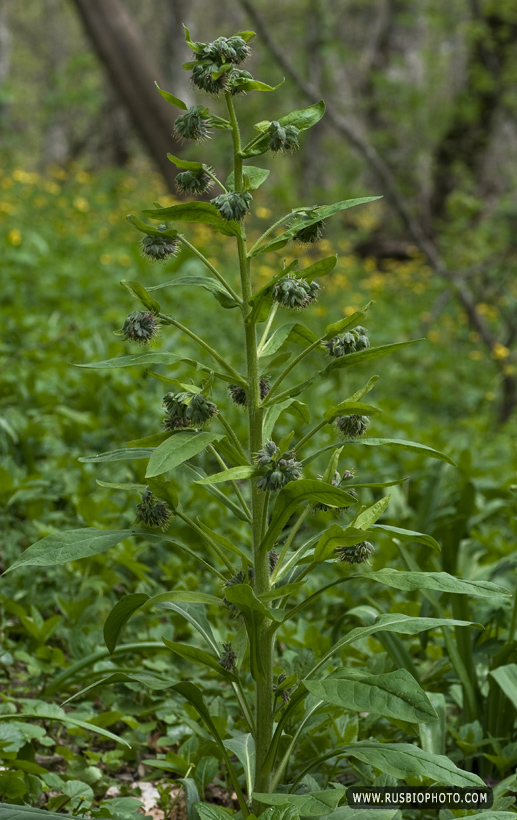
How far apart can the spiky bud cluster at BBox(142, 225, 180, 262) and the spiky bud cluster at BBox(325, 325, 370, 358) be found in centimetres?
38

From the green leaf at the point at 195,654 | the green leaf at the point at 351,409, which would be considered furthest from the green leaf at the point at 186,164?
the green leaf at the point at 195,654

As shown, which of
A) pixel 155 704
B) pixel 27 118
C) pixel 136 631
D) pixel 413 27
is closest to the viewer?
pixel 155 704

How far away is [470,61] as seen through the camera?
10.5m

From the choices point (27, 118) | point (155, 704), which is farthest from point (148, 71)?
point (27, 118)

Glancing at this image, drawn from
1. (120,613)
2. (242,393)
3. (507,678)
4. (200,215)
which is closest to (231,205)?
(200,215)

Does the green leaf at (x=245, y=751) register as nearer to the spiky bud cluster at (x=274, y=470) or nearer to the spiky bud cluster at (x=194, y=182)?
the spiky bud cluster at (x=274, y=470)

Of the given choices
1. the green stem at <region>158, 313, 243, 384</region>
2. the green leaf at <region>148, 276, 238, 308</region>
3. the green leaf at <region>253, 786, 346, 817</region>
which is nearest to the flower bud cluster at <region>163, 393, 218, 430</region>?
the green stem at <region>158, 313, 243, 384</region>

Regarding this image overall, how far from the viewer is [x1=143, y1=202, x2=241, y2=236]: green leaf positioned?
1.46m

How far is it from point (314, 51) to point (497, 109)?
8.98 feet

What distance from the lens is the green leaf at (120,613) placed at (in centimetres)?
153

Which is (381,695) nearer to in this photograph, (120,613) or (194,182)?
(120,613)

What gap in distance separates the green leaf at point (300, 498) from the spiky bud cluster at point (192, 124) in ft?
2.35

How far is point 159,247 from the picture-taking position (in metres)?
1.51

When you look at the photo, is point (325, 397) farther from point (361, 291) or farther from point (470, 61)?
point (470, 61)
